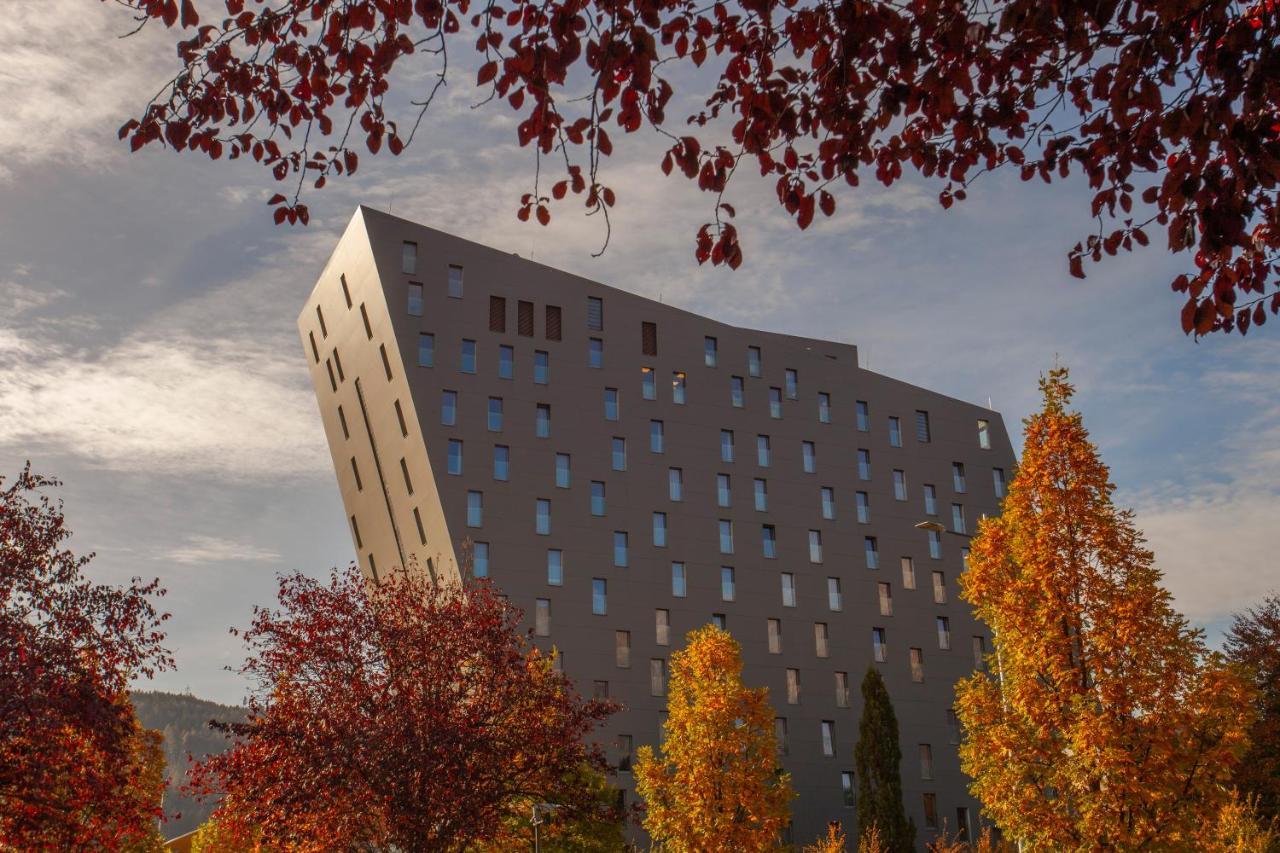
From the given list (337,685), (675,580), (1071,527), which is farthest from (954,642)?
(337,685)

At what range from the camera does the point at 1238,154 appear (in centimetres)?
631

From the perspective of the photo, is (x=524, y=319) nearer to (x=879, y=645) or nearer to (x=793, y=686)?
(x=793, y=686)

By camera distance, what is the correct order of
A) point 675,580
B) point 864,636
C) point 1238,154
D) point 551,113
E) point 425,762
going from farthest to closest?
point 864,636 → point 675,580 → point 425,762 → point 551,113 → point 1238,154

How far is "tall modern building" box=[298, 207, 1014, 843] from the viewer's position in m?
54.3

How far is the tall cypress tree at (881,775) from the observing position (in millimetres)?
46312

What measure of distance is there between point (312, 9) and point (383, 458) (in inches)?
2020

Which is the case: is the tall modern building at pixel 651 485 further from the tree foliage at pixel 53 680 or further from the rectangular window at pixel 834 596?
the tree foliage at pixel 53 680

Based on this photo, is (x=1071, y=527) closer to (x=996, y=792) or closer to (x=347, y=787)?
(x=996, y=792)

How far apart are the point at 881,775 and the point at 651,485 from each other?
678 inches

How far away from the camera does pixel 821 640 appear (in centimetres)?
6059

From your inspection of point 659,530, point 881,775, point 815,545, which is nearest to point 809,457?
point 815,545

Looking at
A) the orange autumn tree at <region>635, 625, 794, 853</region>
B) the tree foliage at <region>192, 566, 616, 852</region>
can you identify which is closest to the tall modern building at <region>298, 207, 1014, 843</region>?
the orange autumn tree at <region>635, 625, 794, 853</region>

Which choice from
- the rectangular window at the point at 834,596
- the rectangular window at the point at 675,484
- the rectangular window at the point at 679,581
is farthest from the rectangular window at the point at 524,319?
the rectangular window at the point at 834,596

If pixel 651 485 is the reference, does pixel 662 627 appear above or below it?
below
